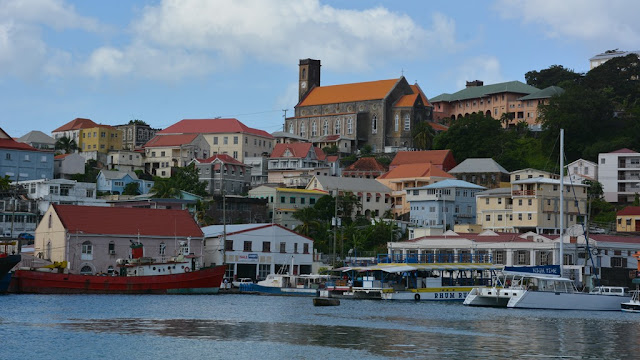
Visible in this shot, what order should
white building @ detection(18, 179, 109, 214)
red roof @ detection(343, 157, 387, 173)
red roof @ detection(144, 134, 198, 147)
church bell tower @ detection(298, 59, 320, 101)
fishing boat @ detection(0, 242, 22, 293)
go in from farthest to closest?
church bell tower @ detection(298, 59, 320, 101) → red roof @ detection(144, 134, 198, 147) → red roof @ detection(343, 157, 387, 173) → white building @ detection(18, 179, 109, 214) → fishing boat @ detection(0, 242, 22, 293)

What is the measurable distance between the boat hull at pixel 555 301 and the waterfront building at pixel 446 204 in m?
51.8

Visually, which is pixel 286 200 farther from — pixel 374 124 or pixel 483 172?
pixel 374 124

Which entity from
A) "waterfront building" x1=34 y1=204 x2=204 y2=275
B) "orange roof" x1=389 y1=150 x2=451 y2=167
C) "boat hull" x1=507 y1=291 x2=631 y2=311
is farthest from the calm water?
"orange roof" x1=389 y1=150 x2=451 y2=167

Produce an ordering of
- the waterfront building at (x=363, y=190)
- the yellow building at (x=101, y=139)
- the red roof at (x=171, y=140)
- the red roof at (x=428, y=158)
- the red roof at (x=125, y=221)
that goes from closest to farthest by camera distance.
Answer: the red roof at (x=125, y=221) → the waterfront building at (x=363, y=190) → the red roof at (x=428, y=158) → the red roof at (x=171, y=140) → the yellow building at (x=101, y=139)

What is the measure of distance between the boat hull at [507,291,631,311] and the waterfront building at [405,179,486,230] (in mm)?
51799

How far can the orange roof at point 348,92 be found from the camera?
570 feet

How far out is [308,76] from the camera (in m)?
192

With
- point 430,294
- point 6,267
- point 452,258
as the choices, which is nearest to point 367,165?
point 452,258

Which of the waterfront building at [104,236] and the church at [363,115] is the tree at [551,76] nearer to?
the church at [363,115]

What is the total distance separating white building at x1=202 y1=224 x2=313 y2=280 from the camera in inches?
3837

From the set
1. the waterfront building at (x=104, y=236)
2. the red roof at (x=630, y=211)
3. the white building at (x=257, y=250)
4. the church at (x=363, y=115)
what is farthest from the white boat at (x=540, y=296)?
the church at (x=363, y=115)

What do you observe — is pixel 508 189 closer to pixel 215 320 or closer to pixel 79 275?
pixel 79 275

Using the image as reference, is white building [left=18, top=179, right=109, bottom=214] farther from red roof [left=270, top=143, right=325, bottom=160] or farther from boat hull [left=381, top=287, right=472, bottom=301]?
boat hull [left=381, top=287, right=472, bottom=301]

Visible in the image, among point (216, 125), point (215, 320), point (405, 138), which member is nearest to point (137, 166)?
point (216, 125)
